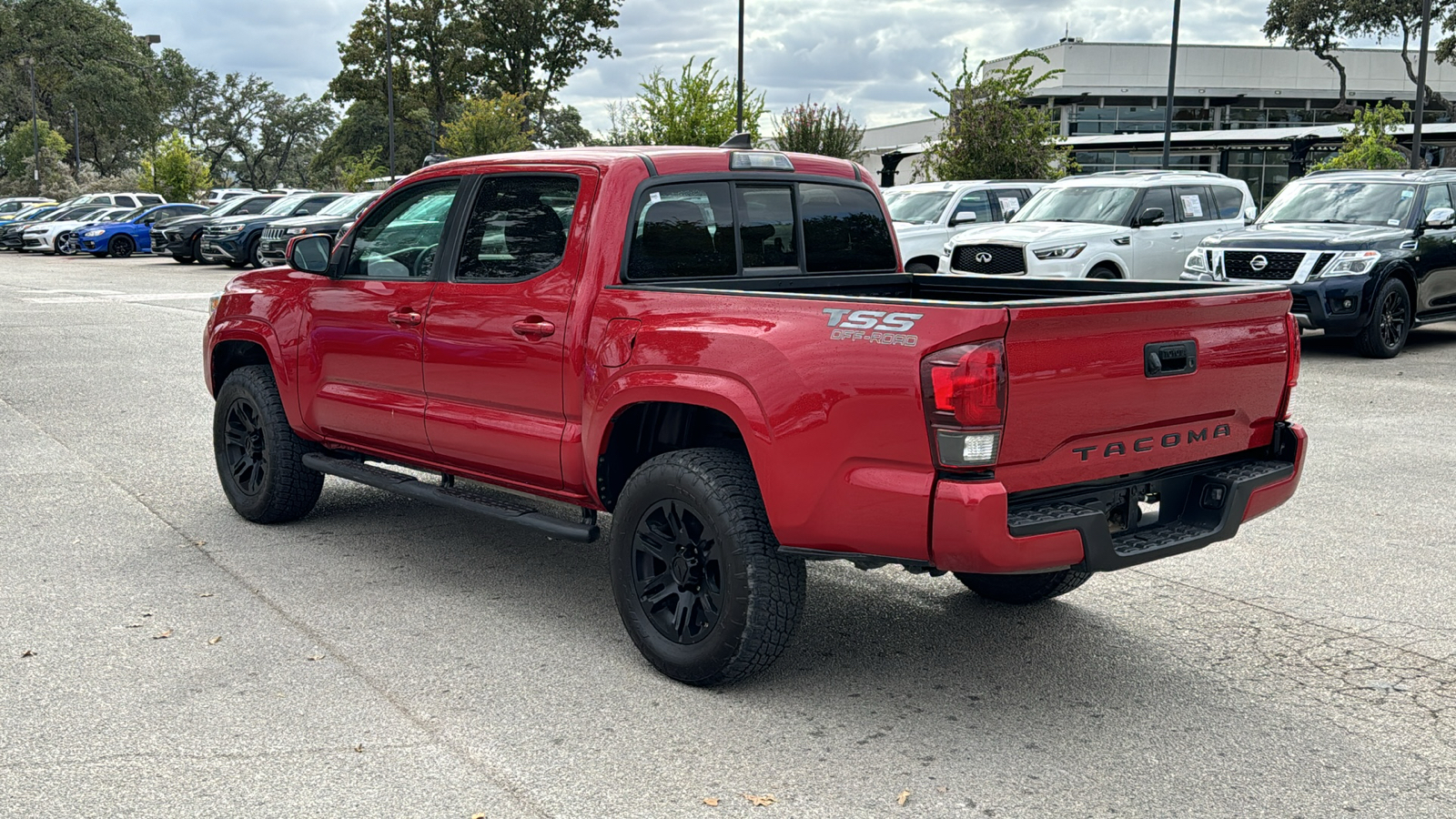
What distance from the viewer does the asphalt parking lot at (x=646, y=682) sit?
12.1 ft

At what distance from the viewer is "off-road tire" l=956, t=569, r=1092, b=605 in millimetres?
5234

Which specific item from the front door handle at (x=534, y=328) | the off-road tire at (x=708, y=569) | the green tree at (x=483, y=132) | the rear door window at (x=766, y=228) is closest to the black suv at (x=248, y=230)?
the green tree at (x=483, y=132)

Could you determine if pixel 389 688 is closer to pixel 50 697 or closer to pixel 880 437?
pixel 50 697

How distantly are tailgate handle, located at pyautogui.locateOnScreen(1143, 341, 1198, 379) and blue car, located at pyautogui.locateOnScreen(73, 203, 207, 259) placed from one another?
118 feet

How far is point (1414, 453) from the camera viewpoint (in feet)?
28.1

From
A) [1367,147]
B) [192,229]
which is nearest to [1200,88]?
[1367,147]

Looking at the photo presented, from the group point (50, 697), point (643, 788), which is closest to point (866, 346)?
point (643, 788)

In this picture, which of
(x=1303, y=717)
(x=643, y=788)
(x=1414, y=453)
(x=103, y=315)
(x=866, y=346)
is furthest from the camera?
(x=103, y=315)

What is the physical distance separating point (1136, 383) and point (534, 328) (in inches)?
88.3

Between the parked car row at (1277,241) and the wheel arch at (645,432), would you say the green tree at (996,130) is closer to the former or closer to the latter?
the parked car row at (1277,241)

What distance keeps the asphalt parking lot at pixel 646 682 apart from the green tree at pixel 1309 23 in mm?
56725

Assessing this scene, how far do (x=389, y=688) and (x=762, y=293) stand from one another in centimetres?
182

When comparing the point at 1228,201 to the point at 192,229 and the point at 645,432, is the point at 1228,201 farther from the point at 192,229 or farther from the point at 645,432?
the point at 192,229

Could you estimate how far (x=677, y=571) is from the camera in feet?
14.8
